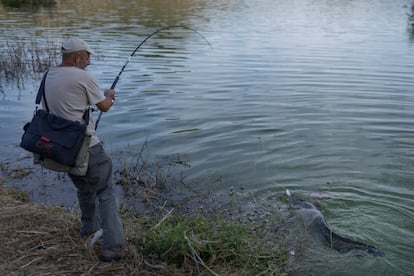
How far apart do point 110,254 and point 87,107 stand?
4.73 ft

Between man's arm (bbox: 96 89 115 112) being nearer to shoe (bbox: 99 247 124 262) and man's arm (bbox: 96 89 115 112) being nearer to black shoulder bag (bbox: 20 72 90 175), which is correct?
black shoulder bag (bbox: 20 72 90 175)

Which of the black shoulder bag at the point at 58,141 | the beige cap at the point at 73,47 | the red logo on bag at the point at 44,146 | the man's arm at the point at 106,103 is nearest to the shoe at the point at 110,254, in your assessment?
Result: the black shoulder bag at the point at 58,141

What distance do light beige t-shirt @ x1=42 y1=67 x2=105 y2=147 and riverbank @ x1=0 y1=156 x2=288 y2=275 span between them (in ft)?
4.25

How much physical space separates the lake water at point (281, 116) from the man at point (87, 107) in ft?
6.96

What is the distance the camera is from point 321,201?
23.4ft

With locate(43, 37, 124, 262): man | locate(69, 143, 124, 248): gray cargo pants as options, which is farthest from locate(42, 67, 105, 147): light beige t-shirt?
locate(69, 143, 124, 248): gray cargo pants

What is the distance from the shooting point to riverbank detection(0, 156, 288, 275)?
15.0 feet

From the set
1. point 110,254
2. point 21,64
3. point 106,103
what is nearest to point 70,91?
point 106,103

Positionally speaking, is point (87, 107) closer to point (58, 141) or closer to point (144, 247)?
point (58, 141)

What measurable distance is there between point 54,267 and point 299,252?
2735mm

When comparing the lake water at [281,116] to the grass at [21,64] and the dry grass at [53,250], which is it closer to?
the grass at [21,64]

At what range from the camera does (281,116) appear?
11.4 metres

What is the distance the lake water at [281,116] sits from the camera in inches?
278

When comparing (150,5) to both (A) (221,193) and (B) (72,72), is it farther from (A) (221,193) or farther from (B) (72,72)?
(B) (72,72)
